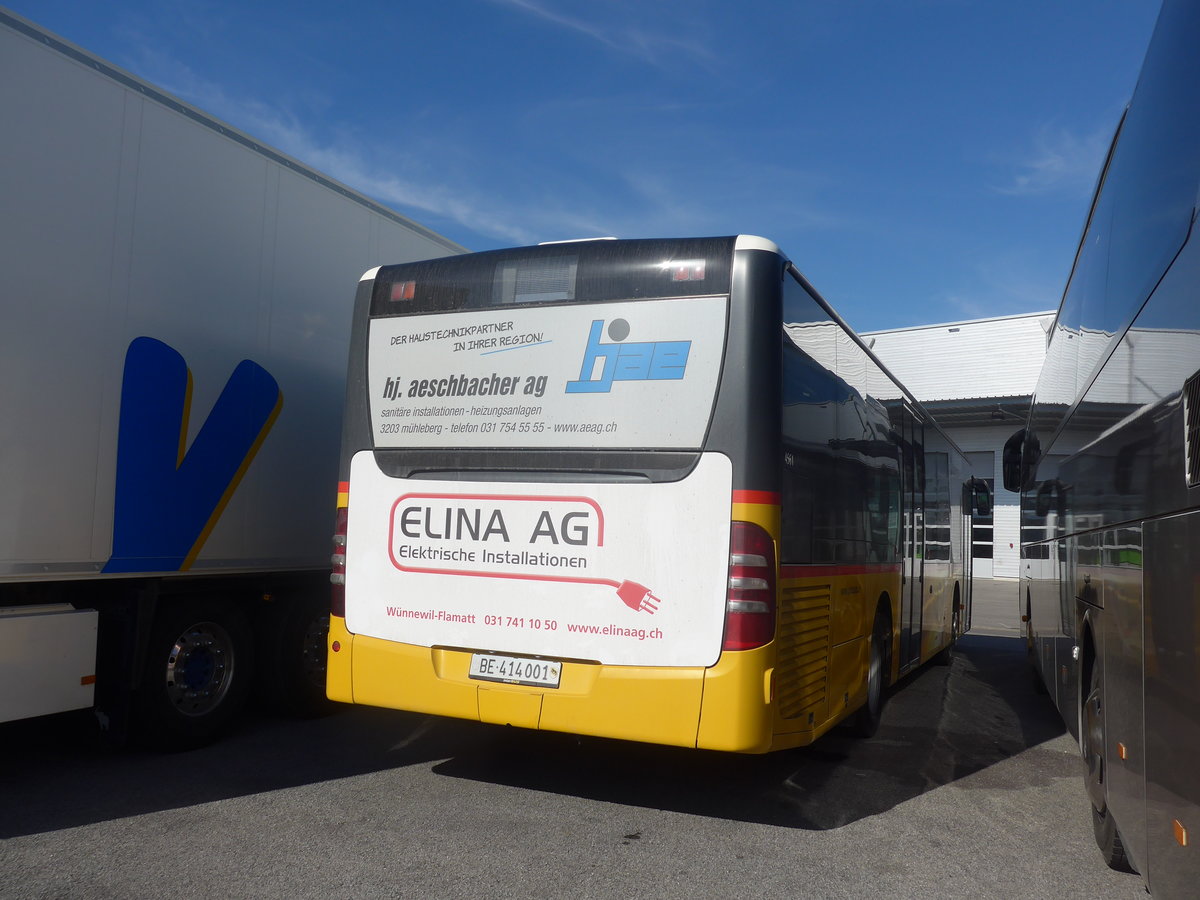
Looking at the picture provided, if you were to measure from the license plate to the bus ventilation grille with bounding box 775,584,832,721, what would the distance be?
1127mm

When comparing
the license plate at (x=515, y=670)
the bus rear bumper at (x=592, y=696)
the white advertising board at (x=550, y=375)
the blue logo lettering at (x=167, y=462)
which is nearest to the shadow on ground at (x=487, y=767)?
the bus rear bumper at (x=592, y=696)

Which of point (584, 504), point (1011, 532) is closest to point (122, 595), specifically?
point (584, 504)

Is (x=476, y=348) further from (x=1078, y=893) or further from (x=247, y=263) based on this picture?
(x=1078, y=893)

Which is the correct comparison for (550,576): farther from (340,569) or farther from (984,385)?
(984,385)

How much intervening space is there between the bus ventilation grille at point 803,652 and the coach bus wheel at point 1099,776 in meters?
1.38

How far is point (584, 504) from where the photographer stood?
5.10m

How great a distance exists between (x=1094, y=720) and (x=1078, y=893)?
Answer: 0.95m

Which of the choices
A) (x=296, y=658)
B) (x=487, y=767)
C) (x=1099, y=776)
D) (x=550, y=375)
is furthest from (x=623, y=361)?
(x=296, y=658)

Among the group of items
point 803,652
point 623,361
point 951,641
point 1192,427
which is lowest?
point 951,641

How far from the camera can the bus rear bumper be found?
4727 millimetres

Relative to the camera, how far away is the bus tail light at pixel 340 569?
5.67 m

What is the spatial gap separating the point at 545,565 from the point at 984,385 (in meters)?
29.3

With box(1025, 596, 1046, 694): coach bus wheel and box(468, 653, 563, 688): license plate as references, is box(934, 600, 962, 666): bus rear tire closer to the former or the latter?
box(1025, 596, 1046, 694): coach bus wheel

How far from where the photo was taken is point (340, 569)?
225 inches
